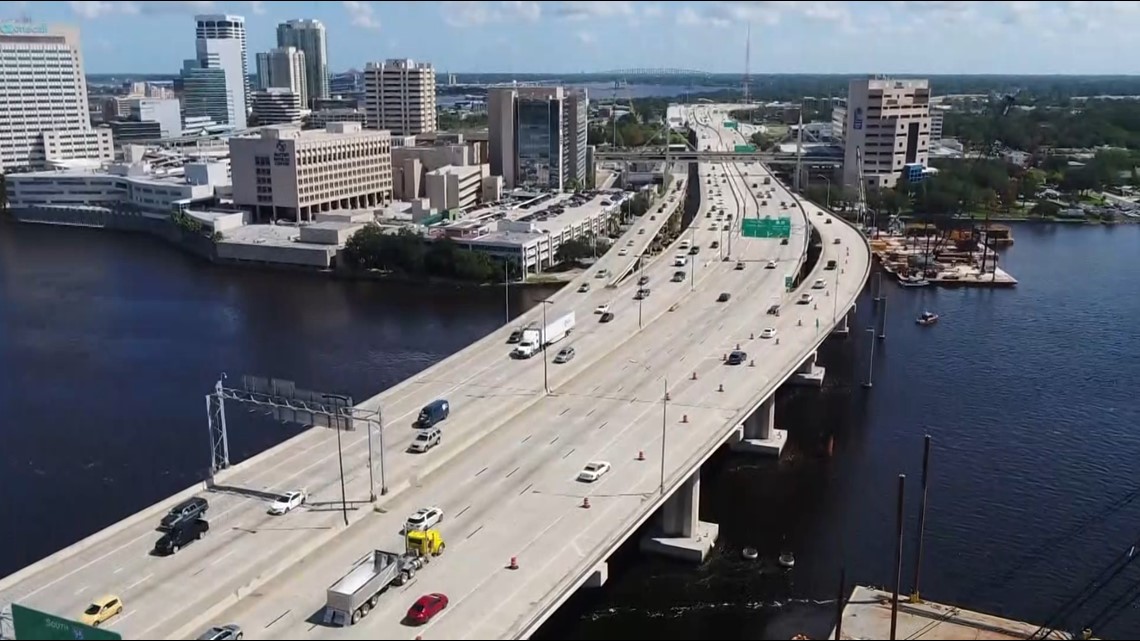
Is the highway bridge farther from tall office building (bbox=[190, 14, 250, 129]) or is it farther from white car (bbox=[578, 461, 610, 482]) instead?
tall office building (bbox=[190, 14, 250, 129])

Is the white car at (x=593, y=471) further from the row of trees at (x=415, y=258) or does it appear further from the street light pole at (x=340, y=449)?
the row of trees at (x=415, y=258)

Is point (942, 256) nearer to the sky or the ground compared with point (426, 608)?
nearer to the ground

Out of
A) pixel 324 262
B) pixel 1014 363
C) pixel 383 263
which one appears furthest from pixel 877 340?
pixel 324 262

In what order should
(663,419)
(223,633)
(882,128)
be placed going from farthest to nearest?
1. (882,128)
2. (663,419)
3. (223,633)

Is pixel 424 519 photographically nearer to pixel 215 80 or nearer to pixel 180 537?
pixel 180 537

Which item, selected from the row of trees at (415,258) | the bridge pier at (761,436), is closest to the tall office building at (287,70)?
the row of trees at (415,258)

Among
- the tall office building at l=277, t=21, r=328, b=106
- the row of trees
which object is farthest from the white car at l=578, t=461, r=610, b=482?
the tall office building at l=277, t=21, r=328, b=106

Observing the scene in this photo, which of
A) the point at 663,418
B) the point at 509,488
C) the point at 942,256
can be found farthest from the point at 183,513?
the point at 942,256
